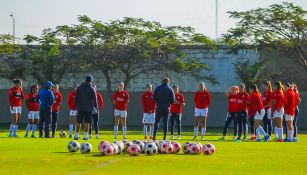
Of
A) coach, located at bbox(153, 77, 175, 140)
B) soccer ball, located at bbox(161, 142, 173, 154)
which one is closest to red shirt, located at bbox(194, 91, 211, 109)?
coach, located at bbox(153, 77, 175, 140)

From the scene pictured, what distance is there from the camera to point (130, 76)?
5862 cm

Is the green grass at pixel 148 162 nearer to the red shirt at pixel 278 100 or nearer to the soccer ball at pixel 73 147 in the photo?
the soccer ball at pixel 73 147

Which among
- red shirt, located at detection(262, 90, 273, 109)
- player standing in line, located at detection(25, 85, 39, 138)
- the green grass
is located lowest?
the green grass

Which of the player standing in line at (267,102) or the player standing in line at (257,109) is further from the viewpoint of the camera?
the player standing in line at (267,102)

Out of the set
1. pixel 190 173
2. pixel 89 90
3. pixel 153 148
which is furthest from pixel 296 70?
pixel 190 173

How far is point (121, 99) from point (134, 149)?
14089 mm

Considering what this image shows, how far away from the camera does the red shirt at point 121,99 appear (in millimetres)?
36656

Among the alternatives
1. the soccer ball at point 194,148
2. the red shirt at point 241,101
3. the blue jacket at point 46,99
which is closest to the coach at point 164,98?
the red shirt at point 241,101

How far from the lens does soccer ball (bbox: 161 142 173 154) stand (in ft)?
77.3

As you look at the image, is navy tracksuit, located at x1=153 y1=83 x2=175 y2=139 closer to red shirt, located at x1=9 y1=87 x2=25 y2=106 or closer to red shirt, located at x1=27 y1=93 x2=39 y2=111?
red shirt, located at x1=27 y1=93 x2=39 y2=111

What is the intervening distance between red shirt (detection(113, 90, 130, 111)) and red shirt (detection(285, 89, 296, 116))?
703 cm

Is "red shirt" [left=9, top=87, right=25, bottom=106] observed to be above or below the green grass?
above

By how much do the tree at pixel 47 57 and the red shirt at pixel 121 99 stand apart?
20965 millimetres

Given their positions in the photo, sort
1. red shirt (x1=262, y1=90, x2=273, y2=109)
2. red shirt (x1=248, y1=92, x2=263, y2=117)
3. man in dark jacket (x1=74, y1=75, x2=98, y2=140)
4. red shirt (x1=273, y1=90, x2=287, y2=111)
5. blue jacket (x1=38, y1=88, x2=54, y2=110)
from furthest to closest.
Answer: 1. red shirt (x1=262, y1=90, x2=273, y2=109)
2. blue jacket (x1=38, y1=88, x2=54, y2=110)
3. red shirt (x1=248, y1=92, x2=263, y2=117)
4. red shirt (x1=273, y1=90, x2=287, y2=111)
5. man in dark jacket (x1=74, y1=75, x2=98, y2=140)
